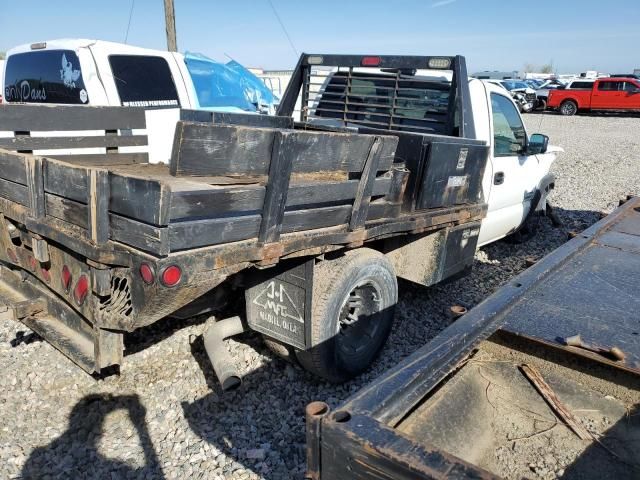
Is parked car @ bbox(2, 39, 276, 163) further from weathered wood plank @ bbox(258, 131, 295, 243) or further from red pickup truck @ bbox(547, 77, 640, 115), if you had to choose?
red pickup truck @ bbox(547, 77, 640, 115)

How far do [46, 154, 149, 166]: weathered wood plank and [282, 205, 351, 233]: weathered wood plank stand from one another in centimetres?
209

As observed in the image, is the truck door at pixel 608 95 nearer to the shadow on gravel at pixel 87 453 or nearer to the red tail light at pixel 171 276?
the shadow on gravel at pixel 87 453

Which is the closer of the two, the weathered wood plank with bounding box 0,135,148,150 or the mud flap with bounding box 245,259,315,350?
the mud flap with bounding box 245,259,315,350

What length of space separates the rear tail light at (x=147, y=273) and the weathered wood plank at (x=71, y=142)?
2076 mm

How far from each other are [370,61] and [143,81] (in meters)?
3.04

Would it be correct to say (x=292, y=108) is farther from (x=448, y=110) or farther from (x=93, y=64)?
(x=93, y=64)

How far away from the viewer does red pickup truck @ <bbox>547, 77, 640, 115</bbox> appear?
89.1ft

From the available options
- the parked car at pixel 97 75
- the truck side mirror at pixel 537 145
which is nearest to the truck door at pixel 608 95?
the truck side mirror at pixel 537 145

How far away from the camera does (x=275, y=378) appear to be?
3.76 metres

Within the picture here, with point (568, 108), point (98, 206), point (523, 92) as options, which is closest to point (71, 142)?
point (98, 206)

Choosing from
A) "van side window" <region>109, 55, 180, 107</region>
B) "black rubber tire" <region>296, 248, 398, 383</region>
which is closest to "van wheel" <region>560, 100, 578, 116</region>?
"van side window" <region>109, 55, 180, 107</region>

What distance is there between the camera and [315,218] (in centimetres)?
300

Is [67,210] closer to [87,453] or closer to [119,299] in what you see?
[119,299]

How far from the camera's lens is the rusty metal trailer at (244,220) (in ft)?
7.93
